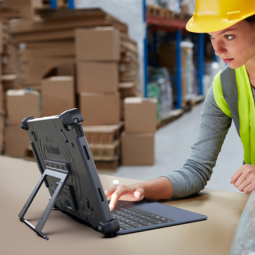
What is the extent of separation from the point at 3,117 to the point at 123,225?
13.0ft

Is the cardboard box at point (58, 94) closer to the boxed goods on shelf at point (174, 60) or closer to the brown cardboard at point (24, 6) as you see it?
the brown cardboard at point (24, 6)

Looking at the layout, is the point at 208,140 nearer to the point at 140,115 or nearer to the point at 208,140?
the point at 208,140

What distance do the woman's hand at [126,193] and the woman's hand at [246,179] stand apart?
0.28m

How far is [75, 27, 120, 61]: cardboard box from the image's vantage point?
419 cm

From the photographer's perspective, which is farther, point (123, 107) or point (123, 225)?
point (123, 107)

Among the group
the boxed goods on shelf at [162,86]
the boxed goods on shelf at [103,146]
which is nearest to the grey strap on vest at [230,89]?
the boxed goods on shelf at [103,146]

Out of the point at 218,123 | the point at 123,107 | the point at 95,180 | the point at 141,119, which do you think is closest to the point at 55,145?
the point at 95,180

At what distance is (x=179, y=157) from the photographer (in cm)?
474

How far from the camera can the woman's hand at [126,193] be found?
1.05 m

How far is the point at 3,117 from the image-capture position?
15.0ft

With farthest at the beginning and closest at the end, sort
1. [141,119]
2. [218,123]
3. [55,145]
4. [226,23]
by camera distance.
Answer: [141,119] < [218,123] < [226,23] < [55,145]

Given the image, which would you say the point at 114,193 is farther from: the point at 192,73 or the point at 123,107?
the point at 192,73

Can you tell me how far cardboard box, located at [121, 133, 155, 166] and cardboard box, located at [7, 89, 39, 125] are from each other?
3.45 ft

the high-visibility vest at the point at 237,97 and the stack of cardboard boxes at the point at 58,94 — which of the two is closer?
the high-visibility vest at the point at 237,97
